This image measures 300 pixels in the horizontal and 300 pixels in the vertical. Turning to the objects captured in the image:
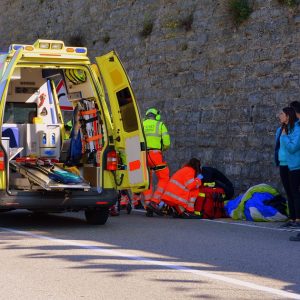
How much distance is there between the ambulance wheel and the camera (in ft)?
35.9

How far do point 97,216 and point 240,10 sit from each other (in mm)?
5925

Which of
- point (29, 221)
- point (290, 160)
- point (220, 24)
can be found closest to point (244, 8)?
point (220, 24)

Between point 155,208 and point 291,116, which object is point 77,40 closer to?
point 155,208

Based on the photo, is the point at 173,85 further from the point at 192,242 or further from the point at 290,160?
the point at 192,242

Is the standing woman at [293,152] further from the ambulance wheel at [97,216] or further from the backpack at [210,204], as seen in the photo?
the ambulance wheel at [97,216]

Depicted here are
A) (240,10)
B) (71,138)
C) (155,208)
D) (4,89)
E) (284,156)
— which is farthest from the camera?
(240,10)

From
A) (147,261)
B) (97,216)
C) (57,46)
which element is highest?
(57,46)

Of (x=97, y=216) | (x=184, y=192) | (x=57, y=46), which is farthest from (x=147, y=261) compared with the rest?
(x=184, y=192)

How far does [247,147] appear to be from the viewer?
14547 mm

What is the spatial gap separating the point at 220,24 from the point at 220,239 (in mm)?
7185

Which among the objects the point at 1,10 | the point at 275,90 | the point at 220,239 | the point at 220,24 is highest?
the point at 1,10

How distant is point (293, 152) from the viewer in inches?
429

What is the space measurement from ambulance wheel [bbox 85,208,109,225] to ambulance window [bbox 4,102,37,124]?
86.0 inches

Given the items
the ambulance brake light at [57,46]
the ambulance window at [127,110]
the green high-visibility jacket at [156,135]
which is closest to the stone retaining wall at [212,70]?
the green high-visibility jacket at [156,135]
